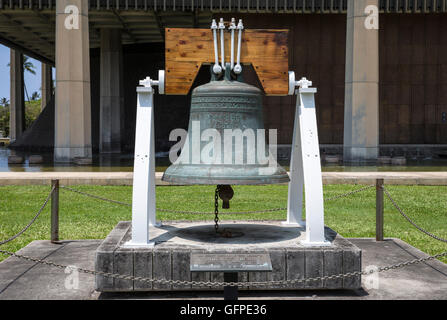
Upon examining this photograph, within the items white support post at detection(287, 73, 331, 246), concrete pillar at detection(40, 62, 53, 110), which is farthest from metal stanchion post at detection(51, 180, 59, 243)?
concrete pillar at detection(40, 62, 53, 110)

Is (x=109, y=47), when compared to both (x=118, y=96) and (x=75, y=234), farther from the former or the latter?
(x=75, y=234)

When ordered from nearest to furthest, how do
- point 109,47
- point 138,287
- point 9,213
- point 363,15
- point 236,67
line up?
point 138,287
point 236,67
point 9,213
point 363,15
point 109,47

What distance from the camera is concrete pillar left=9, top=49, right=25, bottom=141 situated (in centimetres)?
4291

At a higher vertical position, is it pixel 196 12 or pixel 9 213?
pixel 196 12

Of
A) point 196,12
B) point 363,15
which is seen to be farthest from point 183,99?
point 363,15

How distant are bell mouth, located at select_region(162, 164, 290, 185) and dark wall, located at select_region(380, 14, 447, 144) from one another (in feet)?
71.9

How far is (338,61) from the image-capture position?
26.0m

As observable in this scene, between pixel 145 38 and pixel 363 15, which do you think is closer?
pixel 363 15

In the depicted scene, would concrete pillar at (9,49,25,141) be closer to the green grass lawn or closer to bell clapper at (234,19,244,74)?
the green grass lawn

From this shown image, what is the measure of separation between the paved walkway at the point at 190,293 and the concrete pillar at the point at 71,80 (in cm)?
1455

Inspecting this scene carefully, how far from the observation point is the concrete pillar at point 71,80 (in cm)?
2136

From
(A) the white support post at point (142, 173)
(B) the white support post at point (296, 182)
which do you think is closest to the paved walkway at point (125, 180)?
(B) the white support post at point (296, 182)

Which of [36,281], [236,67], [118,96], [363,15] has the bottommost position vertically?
[36,281]

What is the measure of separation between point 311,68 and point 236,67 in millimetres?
20722
